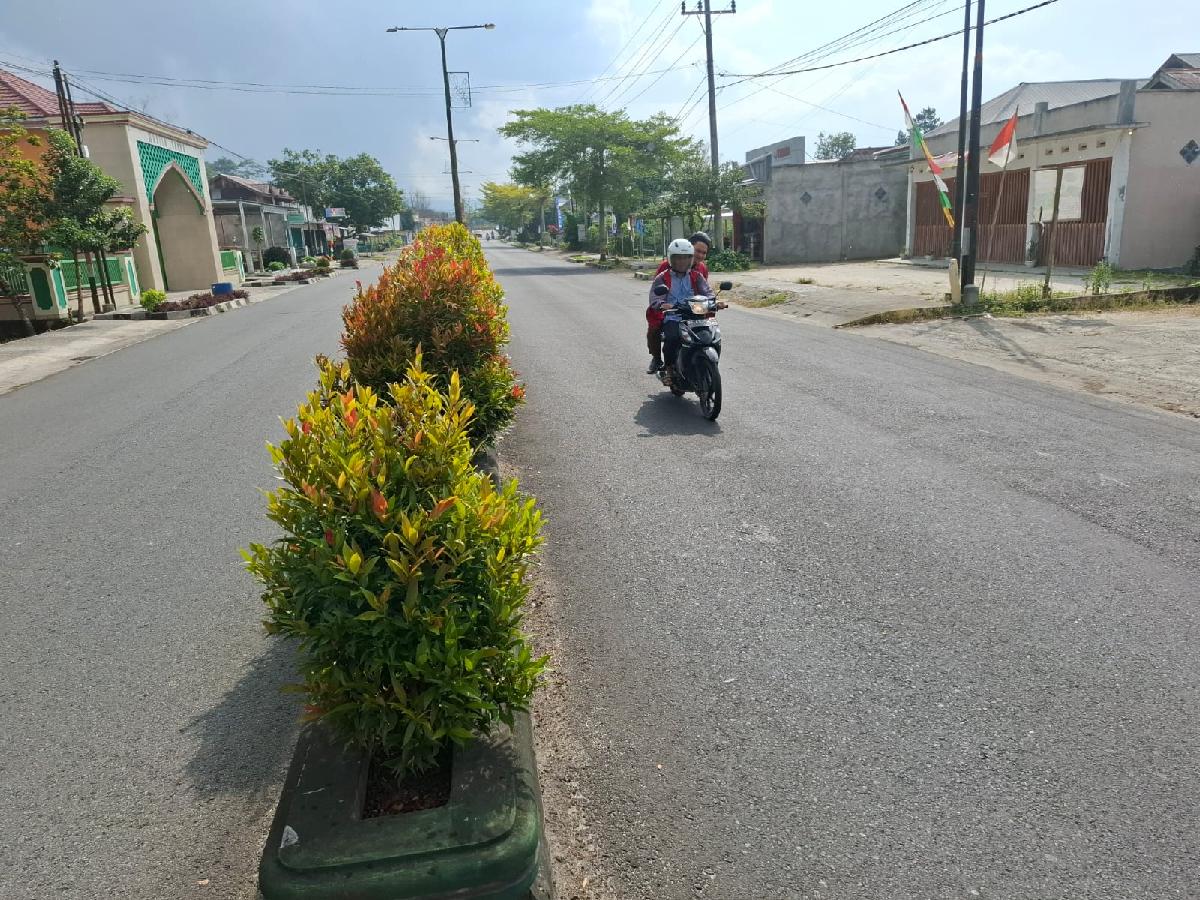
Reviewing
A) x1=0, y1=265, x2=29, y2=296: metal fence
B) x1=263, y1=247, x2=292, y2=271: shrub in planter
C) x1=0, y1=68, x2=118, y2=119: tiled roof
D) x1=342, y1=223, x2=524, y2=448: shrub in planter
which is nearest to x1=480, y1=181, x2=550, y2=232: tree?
x1=263, y1=247, x2=292, y2=271: shrub in planter

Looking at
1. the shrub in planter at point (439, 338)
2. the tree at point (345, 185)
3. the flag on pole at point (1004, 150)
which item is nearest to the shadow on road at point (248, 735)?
the shrub in planter at point (439, 338)

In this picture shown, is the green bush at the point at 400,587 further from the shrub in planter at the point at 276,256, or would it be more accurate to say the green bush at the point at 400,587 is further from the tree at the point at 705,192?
the shrub in planter at the point at 276,256

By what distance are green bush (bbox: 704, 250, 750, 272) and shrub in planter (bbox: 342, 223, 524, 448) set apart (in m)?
27.4

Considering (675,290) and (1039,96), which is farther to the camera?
(1039,96)

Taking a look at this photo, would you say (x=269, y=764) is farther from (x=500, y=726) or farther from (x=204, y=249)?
(x=204, y=249)

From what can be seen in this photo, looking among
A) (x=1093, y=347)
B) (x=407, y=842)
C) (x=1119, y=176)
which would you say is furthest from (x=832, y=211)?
(x=407, y=842)

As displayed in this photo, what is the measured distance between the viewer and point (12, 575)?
4.89 metres

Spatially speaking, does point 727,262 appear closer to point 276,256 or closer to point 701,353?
point 701,353

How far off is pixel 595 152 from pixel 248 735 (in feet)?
139

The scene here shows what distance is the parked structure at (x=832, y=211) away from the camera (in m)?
34.3

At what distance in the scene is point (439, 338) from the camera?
5355 millimetres

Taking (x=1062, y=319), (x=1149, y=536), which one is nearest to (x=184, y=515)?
(x=1149, y=536)

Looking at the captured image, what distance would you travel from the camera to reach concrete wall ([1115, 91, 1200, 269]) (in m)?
21.3

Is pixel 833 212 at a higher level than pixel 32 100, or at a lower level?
lower
